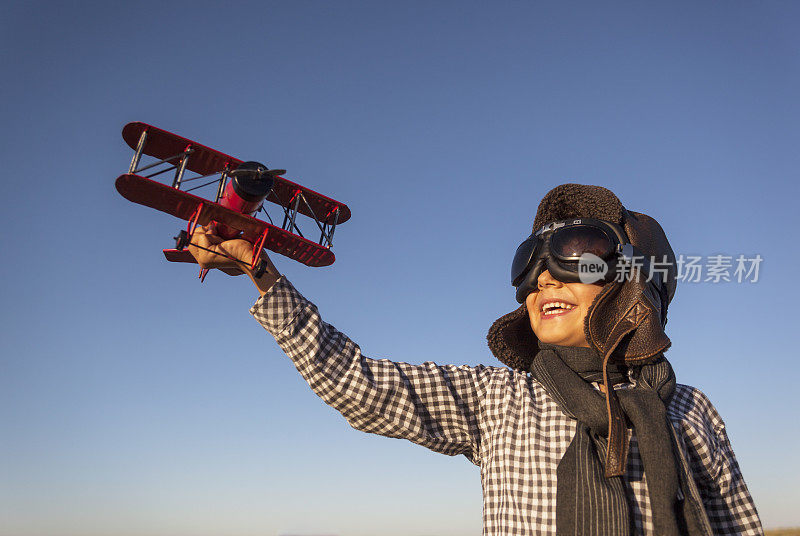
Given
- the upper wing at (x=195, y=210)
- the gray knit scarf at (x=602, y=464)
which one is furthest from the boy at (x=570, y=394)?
the upper wing at (x=195, y=210)

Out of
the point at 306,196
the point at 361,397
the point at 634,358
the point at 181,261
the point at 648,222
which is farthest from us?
the point at 306,196

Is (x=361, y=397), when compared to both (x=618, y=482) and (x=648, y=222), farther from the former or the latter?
(x=648, y=222)

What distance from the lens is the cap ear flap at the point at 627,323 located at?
359cm

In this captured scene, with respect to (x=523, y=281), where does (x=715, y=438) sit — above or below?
below

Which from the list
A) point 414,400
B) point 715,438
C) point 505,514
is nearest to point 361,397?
point 414,400

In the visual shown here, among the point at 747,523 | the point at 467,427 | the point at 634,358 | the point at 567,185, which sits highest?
the point at 567,185

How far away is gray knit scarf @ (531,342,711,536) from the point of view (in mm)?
2844

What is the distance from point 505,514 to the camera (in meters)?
3.12

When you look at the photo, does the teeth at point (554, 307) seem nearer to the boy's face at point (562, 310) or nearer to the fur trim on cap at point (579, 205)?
the boy's face at point (562, 310)

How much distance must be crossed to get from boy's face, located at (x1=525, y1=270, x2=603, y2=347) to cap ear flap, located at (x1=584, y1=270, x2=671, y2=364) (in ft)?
0.35

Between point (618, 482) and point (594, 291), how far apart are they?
1.24 metres

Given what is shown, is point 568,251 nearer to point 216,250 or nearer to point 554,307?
point 554,307

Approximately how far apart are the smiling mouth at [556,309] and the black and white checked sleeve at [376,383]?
571 millimetres

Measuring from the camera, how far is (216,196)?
3842mm
